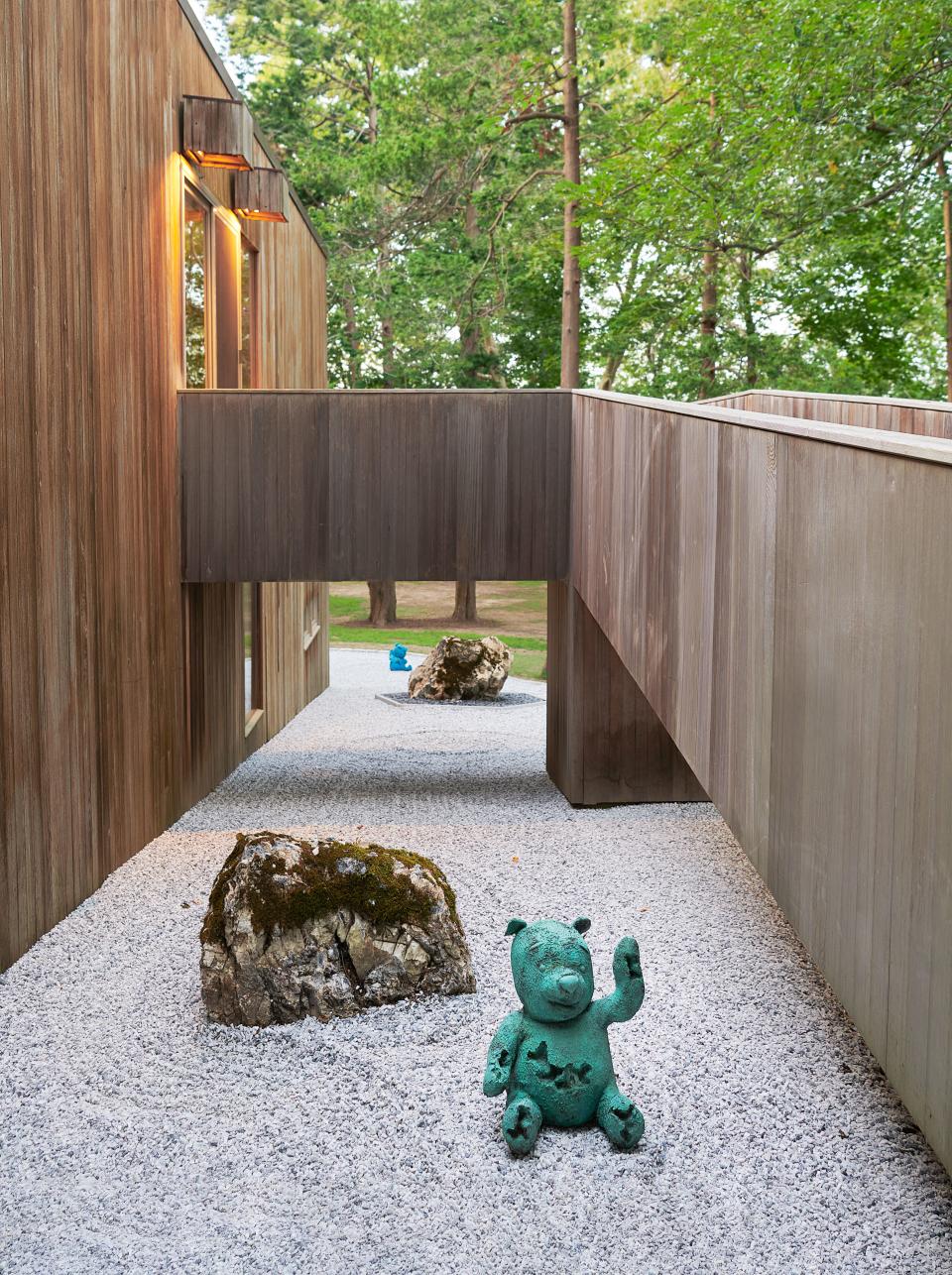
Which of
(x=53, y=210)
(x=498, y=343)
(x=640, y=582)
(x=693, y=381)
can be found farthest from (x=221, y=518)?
(x=498, y=343)

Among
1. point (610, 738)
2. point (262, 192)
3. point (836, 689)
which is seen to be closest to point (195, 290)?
point (262, 192)

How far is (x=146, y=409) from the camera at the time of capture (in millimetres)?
6902

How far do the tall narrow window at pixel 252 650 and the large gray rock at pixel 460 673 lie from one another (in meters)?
3.59

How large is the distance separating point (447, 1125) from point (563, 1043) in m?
0.42

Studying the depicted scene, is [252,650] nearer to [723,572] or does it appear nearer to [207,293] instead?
[207,293]

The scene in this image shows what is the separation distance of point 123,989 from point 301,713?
8.51 m

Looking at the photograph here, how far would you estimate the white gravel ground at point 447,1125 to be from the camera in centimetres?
294

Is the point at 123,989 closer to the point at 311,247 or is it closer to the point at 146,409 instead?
the point at 146,409

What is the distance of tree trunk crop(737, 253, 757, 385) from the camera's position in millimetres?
16609

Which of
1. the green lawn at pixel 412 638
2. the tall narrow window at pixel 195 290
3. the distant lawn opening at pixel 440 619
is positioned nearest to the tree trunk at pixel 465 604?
the distant lawn opening at pixel 440 619

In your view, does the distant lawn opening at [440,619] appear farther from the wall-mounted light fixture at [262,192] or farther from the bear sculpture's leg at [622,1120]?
the bear sculpture's leg at [622,1120]

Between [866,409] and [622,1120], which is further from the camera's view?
[866,409]

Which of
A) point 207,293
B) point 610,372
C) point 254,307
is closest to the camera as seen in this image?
point 207,293

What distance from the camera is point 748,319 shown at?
17406mm
